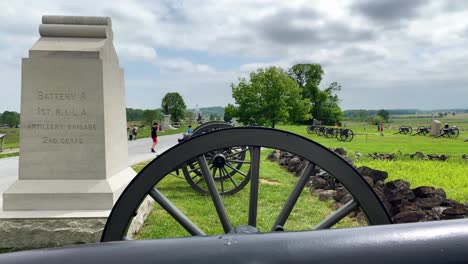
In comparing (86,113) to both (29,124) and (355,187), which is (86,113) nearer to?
(29,124)

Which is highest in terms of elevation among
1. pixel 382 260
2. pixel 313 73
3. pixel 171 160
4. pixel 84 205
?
pixel 313 73

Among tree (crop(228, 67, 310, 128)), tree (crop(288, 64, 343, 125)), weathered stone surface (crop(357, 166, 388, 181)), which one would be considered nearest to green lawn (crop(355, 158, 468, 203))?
weathered stone surface (crop(357, 166, 388, 181))

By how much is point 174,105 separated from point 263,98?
1897 inches

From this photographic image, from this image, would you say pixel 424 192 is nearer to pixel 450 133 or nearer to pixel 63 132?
pixel 63 132

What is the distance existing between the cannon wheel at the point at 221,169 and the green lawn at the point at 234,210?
22 centimetres

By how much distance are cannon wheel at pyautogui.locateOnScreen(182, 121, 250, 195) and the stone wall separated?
1731 mm

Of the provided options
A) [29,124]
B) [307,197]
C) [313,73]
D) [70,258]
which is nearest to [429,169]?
[307,197]

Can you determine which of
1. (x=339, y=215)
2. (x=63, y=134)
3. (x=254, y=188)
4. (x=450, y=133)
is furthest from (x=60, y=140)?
(x=450, y=133)

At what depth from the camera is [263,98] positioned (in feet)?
102

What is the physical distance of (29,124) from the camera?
15.3 feet

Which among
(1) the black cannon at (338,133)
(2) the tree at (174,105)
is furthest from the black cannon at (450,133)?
(2) the tree at (174,105)

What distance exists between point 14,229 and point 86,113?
5.29 ft

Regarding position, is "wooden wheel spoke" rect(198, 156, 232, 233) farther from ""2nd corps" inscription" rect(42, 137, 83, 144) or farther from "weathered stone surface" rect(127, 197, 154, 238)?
""2nd corps" inscription" rect(42, 137, 83, 144)

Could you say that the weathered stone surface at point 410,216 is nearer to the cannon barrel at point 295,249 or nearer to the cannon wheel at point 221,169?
the cannon wheel at point 221,169
